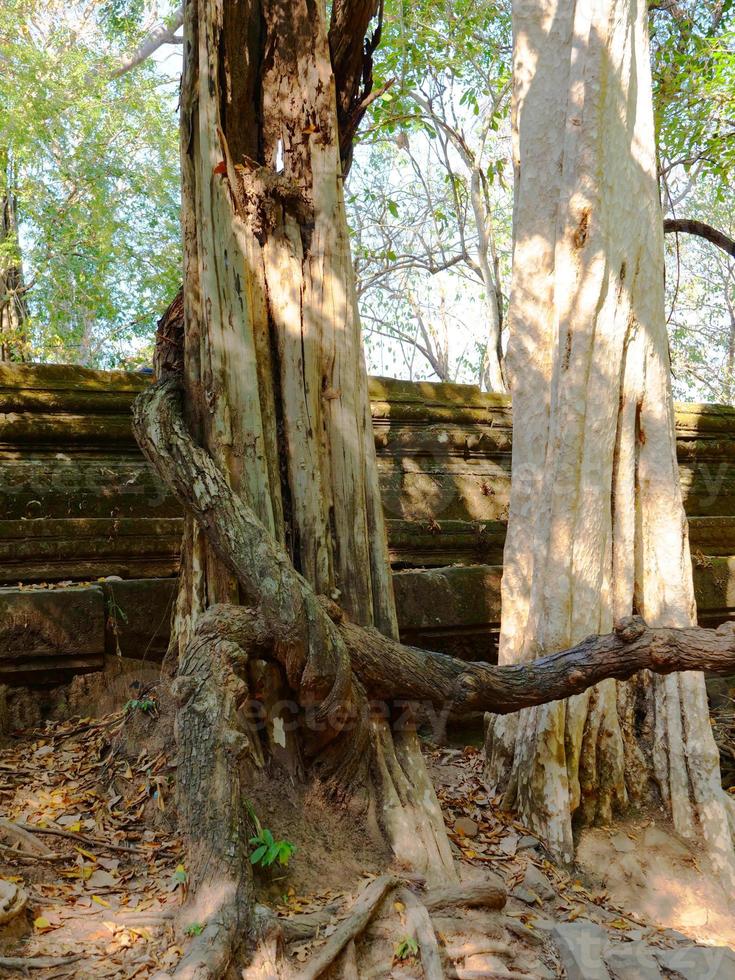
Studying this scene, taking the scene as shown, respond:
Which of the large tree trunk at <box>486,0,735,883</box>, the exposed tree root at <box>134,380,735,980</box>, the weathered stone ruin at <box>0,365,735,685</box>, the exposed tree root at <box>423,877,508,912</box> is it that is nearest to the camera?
the exposed tree root at <box>134,380,735,980</box>

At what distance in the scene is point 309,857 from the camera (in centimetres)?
265

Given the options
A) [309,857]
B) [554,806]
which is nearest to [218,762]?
[309,857]

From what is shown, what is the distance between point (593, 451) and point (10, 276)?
10407 millimetres

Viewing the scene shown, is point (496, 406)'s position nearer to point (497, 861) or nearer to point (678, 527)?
point (678, 527)

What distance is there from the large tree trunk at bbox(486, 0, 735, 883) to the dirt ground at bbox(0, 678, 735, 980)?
159mm

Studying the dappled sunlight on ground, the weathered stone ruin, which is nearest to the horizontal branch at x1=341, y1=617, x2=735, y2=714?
the dappled sunlight on ground

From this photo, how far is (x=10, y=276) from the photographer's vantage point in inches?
461

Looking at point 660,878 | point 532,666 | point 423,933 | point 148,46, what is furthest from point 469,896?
point 148,46

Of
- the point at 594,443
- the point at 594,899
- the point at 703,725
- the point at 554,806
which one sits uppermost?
the point at 594,443

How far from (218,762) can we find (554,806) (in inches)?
56.6

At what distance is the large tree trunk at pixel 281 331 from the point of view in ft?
9.61

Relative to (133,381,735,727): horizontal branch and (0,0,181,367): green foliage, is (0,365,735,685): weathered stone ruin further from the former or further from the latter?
(0,0,181,367): green foliage

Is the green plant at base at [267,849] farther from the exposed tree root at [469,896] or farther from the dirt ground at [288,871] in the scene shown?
the exposed tree root at [469,896]

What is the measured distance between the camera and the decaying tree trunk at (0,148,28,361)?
36.4 ft
